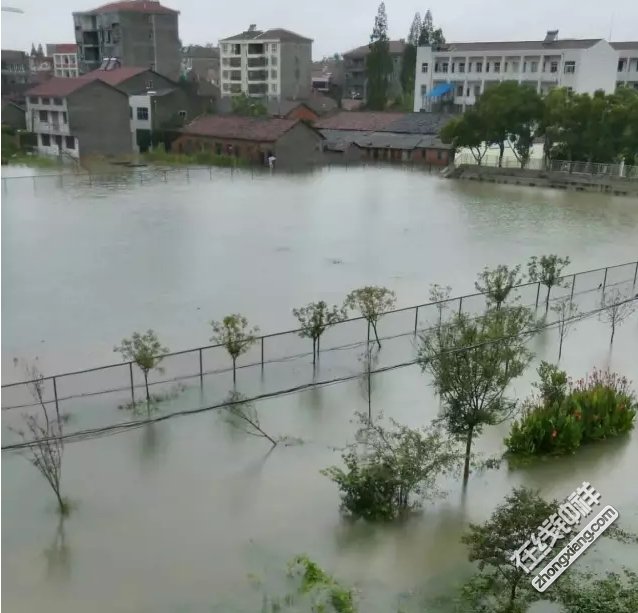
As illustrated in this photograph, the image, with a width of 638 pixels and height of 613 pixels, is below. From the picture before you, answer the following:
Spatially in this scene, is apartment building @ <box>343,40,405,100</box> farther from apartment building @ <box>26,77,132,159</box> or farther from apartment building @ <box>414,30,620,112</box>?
apartment building @ <box>26,77,132,159</box>

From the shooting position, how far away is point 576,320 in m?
9.03

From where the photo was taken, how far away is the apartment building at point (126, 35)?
30359 mm

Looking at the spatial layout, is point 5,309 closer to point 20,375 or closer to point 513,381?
point 20,375

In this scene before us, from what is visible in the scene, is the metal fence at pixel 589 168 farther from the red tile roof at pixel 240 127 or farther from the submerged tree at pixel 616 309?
the submerged tree at pixel 616 309

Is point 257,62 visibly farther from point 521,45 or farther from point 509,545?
point 509,545

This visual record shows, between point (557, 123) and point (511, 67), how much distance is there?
1266cm

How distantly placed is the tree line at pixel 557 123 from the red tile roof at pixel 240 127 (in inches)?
230

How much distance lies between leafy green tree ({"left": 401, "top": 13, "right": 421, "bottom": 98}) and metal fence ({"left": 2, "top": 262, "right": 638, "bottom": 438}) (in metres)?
32.0

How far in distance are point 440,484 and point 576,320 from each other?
434 cm

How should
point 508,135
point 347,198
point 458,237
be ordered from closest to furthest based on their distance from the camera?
1. point 458,237
2. point 347,198
3. point 508,135

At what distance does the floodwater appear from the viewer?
184 inches

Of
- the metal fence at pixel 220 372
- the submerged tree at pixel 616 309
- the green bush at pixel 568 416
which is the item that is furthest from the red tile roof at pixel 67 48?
the green bush at pixel 568 416

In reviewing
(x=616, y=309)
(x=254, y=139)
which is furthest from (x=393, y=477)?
(x=254, y=139)

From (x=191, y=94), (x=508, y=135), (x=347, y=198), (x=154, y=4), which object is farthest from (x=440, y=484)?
(x=154, y=4)
